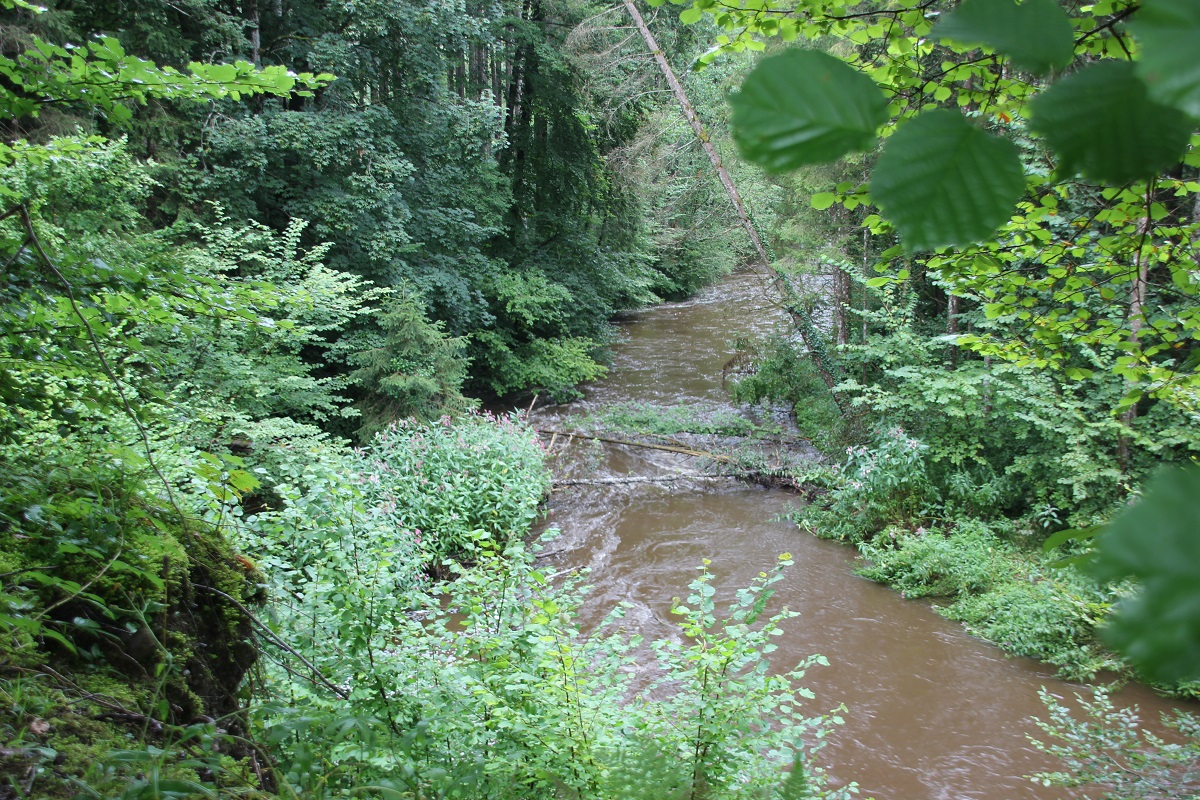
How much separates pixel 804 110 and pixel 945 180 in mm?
94

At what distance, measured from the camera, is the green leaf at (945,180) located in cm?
37

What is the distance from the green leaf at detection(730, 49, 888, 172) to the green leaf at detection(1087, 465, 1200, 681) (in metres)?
0.22

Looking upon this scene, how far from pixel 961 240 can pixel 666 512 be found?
321 inches

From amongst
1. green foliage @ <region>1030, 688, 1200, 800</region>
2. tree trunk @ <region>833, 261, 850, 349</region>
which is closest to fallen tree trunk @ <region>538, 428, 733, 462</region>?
tree trunk @ <region>833, 261, 850, 349</region>

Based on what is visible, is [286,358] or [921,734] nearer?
[921,734]

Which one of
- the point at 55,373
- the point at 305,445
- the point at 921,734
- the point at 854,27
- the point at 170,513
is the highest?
the point at 854,27

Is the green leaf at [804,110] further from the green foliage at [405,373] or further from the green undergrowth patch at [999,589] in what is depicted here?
the green foliage at [405,373]

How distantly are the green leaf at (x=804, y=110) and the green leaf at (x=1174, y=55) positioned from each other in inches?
5.4

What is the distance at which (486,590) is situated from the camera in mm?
2965

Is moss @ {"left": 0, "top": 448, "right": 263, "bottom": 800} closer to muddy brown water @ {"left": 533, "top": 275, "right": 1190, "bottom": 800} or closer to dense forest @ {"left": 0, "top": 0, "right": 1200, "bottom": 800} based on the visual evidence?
dense forest @ {"left": 0, "top": 0, "right": 1200, "bottom": 800}

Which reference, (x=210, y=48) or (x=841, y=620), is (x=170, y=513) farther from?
(x=210, y=48)

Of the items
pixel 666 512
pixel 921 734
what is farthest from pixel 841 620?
pixel 666 512

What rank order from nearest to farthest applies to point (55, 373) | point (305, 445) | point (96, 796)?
point (96, 796) < point (55, 373) < point (305, 445)

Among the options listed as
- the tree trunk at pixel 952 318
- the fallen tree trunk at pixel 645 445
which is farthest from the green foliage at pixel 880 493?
the fallen tree trunk at pixel 645 445
